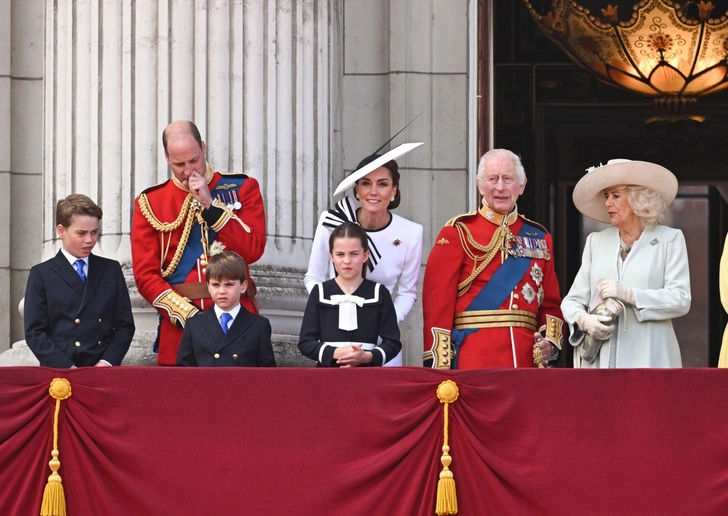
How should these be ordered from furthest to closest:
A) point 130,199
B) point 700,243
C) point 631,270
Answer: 1. point 700,243
2. point 130,199
3. point 631,270

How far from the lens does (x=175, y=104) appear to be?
926 cm

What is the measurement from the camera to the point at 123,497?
683cm

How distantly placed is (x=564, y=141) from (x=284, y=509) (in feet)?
22.2

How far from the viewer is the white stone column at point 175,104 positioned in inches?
364

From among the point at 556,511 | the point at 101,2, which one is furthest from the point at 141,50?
the point at 556,511

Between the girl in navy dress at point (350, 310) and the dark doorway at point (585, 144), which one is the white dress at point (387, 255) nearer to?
the girl in navy dress at point (350, 310)

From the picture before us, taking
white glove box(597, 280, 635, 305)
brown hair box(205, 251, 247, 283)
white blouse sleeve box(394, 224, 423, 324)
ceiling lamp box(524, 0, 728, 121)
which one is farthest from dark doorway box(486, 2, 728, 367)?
brown hair box(205, 251, 247, 283)

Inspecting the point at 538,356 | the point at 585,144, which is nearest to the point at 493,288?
the point at 538,356

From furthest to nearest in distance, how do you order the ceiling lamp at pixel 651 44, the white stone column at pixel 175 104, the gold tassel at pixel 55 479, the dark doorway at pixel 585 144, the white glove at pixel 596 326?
the dark doorway at pixel 585 144 < the ceiling lamp at pixel 651 44 < the white stone column at pixel 175 104 < the white glove at pixel 596 326 < the gold tassel at pixel 55 479

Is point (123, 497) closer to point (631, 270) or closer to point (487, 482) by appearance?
point (487, 482)

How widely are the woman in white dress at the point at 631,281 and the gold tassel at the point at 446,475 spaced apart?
101cm

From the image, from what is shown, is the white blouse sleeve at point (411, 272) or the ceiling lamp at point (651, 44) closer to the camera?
the white blouse sleeve at point (411, 272)

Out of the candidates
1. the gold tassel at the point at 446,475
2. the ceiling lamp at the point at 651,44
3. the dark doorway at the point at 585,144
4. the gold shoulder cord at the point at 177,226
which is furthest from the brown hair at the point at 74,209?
the ceiling lamp at the point at 651,44

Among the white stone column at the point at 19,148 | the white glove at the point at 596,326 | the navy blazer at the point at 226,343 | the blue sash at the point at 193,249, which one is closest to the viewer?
the navy blazer at the point at 226,343
